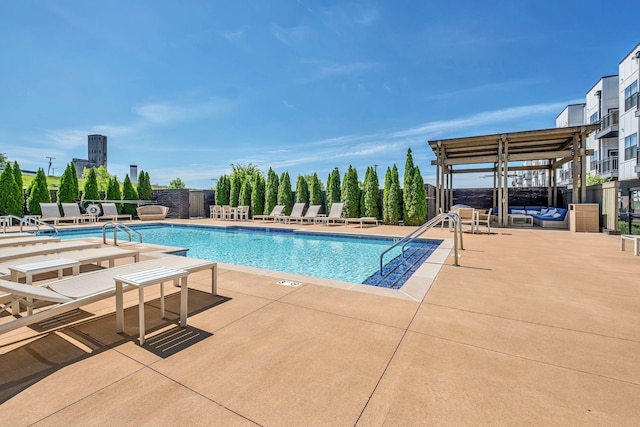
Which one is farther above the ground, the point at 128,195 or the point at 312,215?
the point at 128,195

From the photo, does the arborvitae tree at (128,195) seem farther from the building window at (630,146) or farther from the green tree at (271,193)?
the building window at (630,146)

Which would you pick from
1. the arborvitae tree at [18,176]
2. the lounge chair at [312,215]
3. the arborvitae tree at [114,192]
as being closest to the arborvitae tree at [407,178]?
the lounge chair at [312,215]

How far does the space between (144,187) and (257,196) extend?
300 inches

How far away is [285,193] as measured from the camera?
54.2 ft

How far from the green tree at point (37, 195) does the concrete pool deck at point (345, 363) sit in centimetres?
1611

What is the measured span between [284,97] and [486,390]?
17.1 metres

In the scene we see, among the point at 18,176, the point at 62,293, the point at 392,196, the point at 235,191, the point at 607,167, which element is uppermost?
the point at 607,167

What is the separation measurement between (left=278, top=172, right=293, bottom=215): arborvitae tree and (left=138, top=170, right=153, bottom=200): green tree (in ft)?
29.8

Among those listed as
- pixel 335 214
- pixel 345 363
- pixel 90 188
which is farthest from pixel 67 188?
pixel 345 363

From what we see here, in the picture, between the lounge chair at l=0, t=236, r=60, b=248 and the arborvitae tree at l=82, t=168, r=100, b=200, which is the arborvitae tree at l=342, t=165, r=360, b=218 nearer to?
the lounge chair at l=0, t=236, r=60, b=248

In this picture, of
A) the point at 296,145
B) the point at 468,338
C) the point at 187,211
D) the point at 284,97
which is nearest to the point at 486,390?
the point at 468,338

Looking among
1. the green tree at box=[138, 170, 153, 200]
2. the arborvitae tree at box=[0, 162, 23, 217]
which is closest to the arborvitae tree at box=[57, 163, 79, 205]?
the arborvitae tree at box=[0, 162, 23, 217]

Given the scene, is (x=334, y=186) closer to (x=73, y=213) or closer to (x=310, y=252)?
(x=310, y=252)

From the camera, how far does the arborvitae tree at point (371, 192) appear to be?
548 inches
